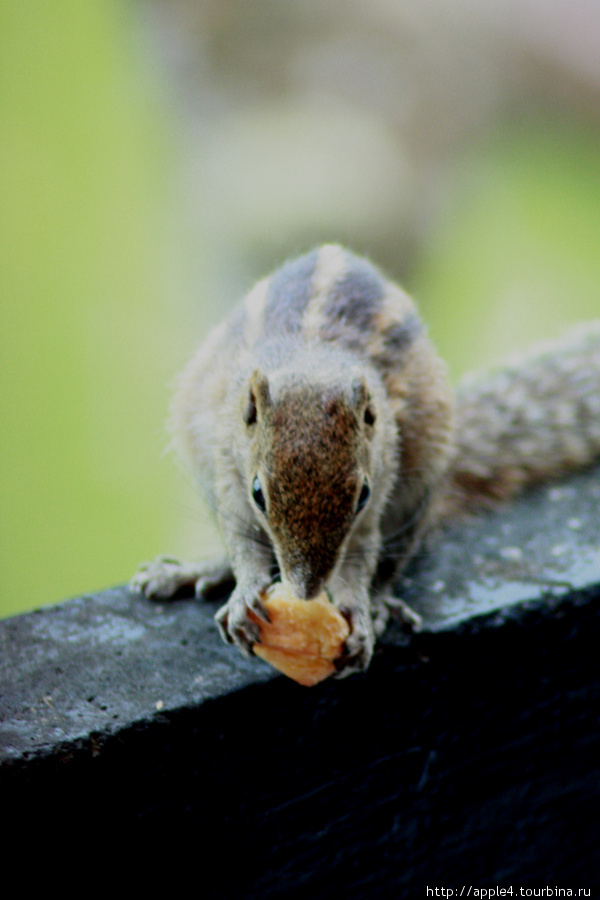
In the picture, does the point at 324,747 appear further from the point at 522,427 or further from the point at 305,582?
the point at 522,427

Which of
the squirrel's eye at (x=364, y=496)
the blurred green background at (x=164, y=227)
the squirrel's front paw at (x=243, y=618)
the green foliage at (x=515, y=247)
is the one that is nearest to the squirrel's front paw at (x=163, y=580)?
the squirrel's front paw at (x=243, y=618)


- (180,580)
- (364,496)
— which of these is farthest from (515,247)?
(364,496)

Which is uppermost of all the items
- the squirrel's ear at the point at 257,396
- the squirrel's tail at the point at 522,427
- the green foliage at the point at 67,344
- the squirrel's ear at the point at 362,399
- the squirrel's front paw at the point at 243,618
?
the green foliage at the point at 67,344

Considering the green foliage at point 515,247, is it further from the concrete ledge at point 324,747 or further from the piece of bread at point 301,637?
the piece of bread at point 301,637

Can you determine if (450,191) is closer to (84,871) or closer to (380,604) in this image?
(380,604)

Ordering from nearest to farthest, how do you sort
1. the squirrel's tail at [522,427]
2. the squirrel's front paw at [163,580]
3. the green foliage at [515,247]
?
the squirrel's front paw at [163,580] < the squirrel's tail at [522,427] < the green foliage at [515,247]

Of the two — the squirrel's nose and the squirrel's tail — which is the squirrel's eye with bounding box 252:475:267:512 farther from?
the squirrel's tail

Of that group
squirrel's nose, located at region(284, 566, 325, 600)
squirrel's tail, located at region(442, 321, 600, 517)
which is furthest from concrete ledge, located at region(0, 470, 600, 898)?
squirrel's tail, located at region(442, 321, 600, 517)
